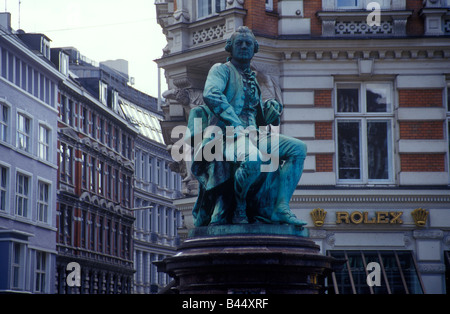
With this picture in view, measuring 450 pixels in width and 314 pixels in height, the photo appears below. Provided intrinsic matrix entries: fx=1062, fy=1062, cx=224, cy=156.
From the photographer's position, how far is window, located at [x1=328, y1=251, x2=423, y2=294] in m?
23.6

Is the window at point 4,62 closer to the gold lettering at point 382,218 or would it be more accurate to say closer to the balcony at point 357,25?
the balcony at point 357,25

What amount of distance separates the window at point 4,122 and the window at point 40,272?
720 centimetres

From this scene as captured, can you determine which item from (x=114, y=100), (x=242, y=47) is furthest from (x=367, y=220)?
(x=114, y=100)

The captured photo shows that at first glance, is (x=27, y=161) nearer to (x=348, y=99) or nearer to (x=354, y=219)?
(x=348, y=99)

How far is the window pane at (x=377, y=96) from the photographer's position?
2486 cm

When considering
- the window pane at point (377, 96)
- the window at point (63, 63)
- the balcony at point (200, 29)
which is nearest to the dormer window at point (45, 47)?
the window at point (63, 63)

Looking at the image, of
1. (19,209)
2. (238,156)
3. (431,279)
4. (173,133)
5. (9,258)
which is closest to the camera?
(238,156)

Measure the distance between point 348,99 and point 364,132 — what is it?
34.4 inches

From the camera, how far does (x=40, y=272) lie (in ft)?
178

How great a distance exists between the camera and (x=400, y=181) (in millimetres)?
24062
